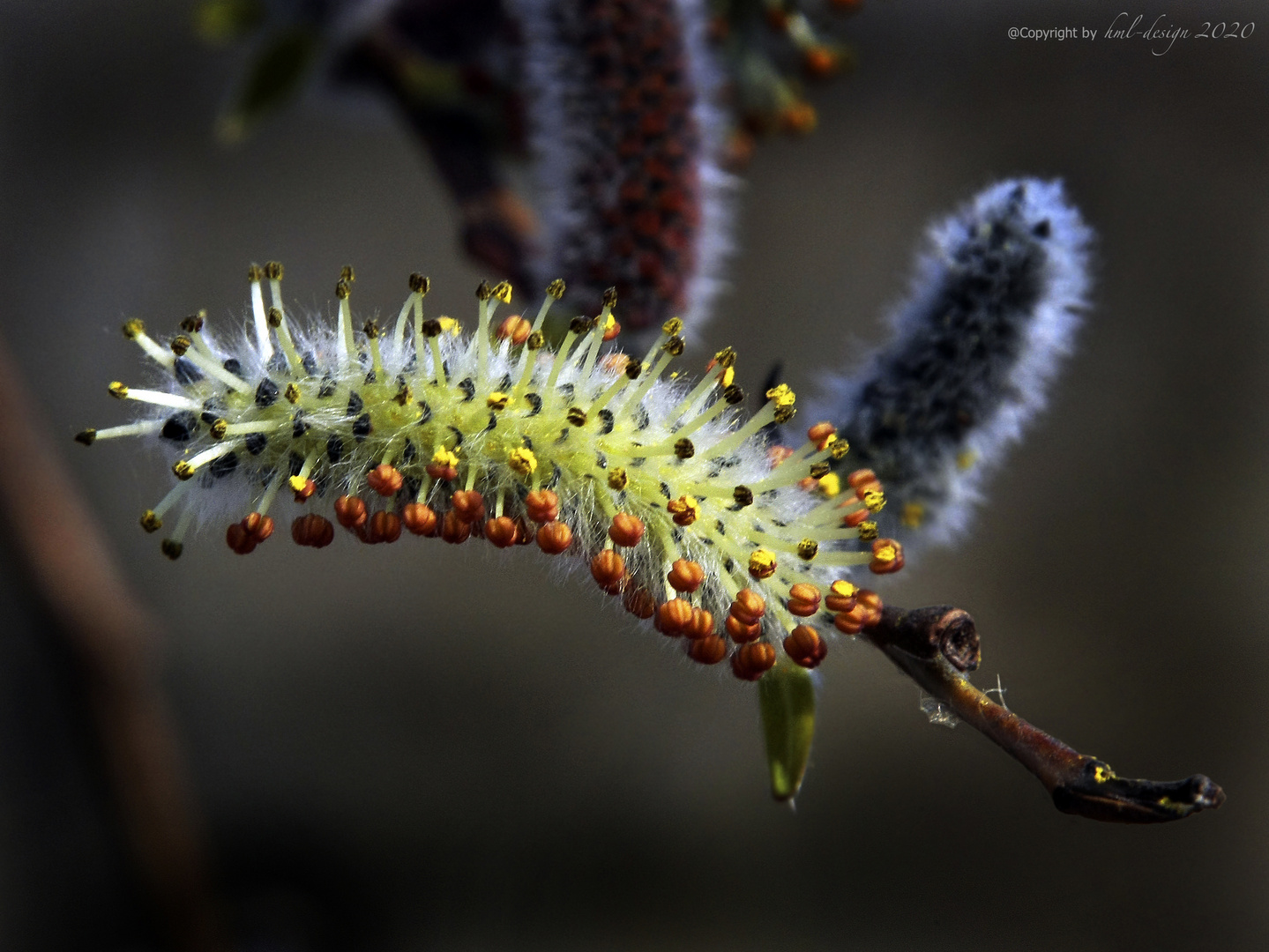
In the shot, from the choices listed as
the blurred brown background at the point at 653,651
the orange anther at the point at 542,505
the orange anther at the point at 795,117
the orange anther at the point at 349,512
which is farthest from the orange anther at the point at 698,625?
the blurred brown background at the point at 653,651

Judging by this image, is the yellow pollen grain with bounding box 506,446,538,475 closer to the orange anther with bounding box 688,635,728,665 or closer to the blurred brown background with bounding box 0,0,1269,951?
the orange anther with bounding box 688,635,728,665

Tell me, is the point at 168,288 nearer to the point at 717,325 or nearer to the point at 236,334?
the point at 717,325

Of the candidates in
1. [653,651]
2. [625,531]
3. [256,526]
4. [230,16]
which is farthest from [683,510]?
[653,651]

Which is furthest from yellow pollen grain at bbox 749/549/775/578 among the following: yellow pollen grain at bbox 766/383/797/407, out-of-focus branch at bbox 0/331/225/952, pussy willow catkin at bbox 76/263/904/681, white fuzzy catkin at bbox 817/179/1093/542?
out-of-focus branch at bbox 0/331/225/952

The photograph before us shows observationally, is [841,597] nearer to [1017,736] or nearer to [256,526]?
[1017,736]

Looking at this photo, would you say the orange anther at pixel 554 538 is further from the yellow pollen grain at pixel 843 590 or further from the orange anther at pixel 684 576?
the yellow pollen grain at pixel 843 590

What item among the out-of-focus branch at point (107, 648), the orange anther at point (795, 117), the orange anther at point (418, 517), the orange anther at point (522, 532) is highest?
the orange anther at point (795, 117)
